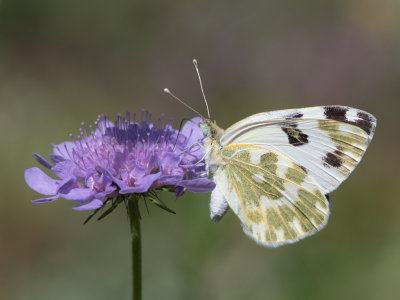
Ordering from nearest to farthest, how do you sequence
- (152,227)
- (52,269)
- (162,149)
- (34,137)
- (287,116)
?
(162,149), (287,116), (52,269), (152,227), (34,137)

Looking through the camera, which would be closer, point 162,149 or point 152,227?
point 162,149

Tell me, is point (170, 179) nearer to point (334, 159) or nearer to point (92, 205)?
point (92, 205)

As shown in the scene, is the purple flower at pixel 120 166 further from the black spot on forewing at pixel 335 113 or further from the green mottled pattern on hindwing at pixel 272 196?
the black spot on forewing at pixel 335 113

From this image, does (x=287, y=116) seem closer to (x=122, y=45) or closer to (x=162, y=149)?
(x=162, y=149)

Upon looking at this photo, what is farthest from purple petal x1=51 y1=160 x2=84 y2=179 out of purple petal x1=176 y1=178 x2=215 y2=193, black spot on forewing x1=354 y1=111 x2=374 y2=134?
Answer: black spot on forewing x1=354 y1=111 x2=374 y2=134

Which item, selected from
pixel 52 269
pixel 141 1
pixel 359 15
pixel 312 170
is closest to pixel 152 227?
pixel 52 269

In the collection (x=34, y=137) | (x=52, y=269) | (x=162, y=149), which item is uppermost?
(x=162, y=149)

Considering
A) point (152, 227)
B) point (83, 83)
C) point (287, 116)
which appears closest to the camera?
point (287, 116)

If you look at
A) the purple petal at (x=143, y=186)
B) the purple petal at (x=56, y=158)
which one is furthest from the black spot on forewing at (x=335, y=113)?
the purple petal at (x=56, y=158)
